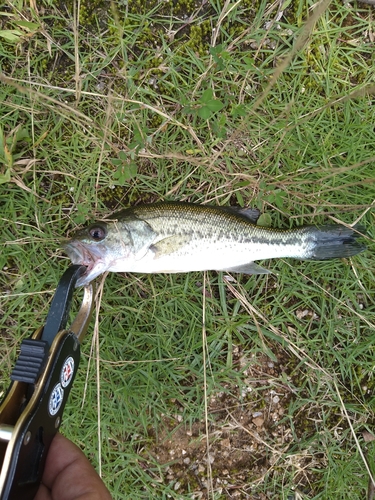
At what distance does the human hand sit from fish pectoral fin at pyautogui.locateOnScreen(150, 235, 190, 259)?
1.35 m

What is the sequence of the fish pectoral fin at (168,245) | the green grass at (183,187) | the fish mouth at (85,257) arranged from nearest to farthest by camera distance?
the fish mouth at (85,257) → the fish pectoral fin at (168,245) → the green grass at (183,187)

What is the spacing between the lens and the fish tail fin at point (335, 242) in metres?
3.16

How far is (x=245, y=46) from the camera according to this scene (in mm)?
3348

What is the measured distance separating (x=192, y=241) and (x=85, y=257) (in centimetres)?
79

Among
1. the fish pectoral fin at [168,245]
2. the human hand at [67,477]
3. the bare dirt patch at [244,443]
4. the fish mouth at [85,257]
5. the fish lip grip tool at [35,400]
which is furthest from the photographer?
the bare dirt patch at [244,443]

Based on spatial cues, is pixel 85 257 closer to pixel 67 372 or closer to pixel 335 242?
pixel 67 372

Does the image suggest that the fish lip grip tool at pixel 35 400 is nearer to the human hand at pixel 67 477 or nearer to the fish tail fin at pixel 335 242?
the human hand at pixel 67 477

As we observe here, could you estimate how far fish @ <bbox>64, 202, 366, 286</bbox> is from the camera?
9.27 feet

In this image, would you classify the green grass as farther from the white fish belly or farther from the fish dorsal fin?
the white fish belly

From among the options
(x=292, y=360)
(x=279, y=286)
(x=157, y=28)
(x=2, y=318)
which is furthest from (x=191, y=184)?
(x=2, y=318)

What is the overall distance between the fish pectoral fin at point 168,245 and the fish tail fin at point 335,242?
106 centimetres

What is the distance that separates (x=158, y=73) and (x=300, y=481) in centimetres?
372

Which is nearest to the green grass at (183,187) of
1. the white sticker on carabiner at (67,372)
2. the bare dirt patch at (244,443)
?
the bare dirt patch at (244,443)

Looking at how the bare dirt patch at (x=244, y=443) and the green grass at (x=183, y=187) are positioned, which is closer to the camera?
the green grass at (x=183, y=187)
